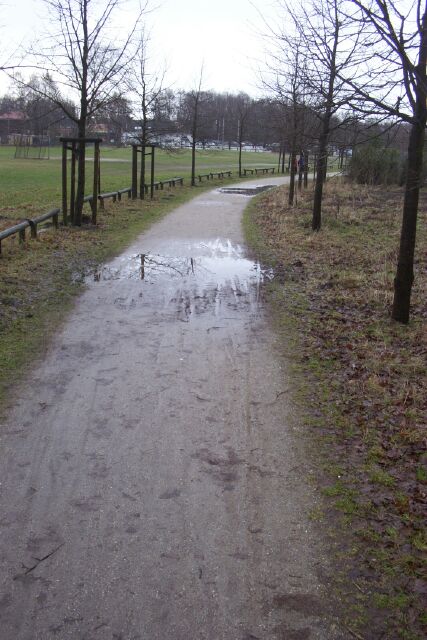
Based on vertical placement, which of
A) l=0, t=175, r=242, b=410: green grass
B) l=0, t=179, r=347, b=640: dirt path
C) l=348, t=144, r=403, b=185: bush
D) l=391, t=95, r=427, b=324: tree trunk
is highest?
l=348, t=144, r=403, b=185: bush

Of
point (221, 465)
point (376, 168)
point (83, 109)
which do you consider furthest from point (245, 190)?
point (221, 465)

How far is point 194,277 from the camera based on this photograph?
35.7ft

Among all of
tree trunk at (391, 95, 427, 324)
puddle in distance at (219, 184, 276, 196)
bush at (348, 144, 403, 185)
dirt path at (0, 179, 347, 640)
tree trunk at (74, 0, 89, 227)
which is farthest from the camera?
puddle in distance at (219, 184, 276, 196)

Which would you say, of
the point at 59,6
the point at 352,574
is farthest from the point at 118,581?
the point at 59,6

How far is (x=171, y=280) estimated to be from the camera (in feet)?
34.6

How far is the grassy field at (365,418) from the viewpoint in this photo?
10.9ft

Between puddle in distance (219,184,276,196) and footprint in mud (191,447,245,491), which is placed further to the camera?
puddle in distance (219,184,276,196)

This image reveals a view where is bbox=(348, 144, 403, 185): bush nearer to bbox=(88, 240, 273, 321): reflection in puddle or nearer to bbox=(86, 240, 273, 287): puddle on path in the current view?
bbox=(88, 240, 273, 321): reflection in puddle

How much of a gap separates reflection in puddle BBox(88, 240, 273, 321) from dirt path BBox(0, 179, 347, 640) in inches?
58.8

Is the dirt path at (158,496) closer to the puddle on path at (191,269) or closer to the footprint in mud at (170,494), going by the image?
the footprint in mud at (170,494)

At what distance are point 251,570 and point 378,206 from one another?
20539 mm

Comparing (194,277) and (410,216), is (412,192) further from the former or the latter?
(194,277)

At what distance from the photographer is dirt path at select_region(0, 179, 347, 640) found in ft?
10.1

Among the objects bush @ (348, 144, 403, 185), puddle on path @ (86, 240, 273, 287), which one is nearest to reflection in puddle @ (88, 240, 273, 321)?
puddle on path @ (86, 240, 273, 287)
